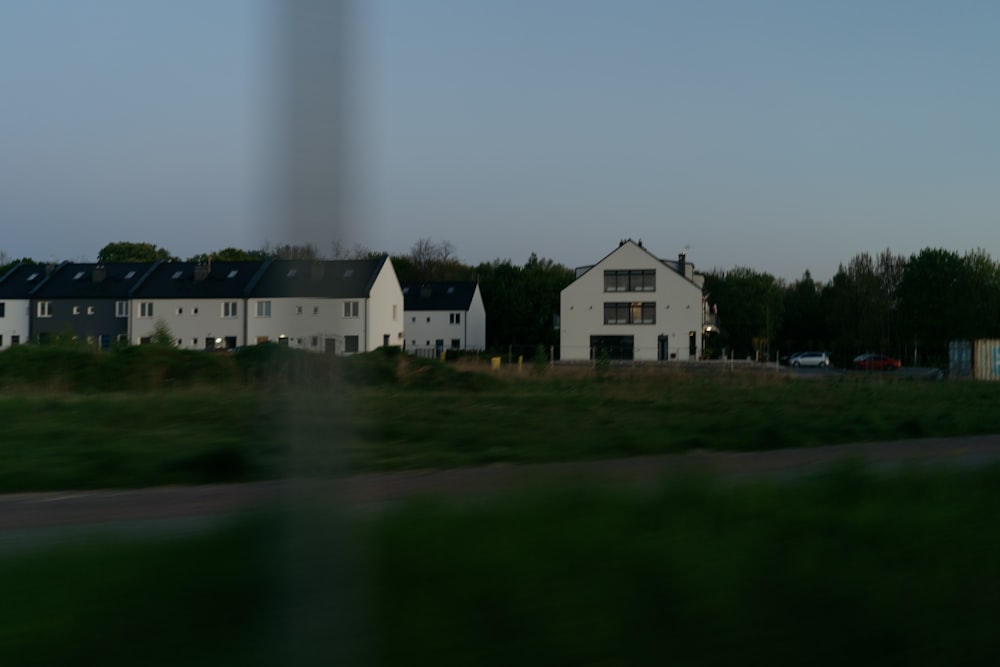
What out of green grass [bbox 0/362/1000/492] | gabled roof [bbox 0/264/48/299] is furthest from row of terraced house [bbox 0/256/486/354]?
green grass [bbox 0/362/1000/492]

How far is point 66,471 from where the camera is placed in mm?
11172

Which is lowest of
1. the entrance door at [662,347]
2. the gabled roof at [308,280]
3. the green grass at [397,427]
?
the green grass at [397,427]

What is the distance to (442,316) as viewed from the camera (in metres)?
77.1

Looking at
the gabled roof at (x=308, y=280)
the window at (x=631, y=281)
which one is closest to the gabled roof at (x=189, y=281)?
the window at (x=631, y=281)

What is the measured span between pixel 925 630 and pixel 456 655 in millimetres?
2524

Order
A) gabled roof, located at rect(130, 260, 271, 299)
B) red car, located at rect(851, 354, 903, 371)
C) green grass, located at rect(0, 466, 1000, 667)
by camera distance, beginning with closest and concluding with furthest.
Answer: green grass, located at rect(0, 466, 1000, 667), gabled roof, located at rect(130, 260, 271, 299), red car, located at rect(851, 354, 903, 371)

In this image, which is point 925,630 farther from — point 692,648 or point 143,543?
point 143,543

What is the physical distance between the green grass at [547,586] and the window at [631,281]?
65606 millimetres

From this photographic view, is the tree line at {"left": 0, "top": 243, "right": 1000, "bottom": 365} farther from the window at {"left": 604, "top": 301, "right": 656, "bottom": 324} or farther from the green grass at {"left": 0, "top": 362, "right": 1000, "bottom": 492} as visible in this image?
the green grass at {"left": 0, "top": 362, "right": 1000, "bottom": 492}

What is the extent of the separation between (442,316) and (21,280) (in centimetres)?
3135

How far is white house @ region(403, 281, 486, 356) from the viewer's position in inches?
3022

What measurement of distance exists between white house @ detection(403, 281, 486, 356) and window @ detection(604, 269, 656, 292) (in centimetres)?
1178

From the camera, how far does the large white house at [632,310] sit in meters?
70.1

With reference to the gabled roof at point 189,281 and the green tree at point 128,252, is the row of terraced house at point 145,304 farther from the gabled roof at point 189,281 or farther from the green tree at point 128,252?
the green tree at point 128,252
